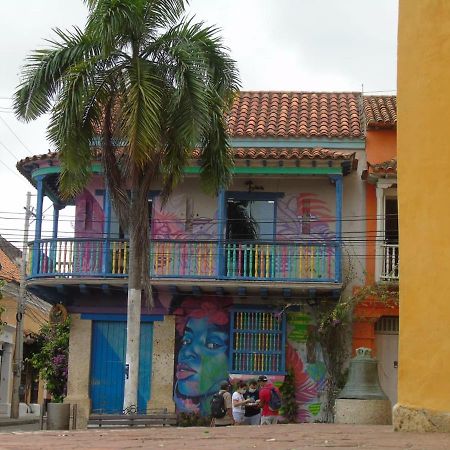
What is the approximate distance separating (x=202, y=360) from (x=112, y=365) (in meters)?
2.12

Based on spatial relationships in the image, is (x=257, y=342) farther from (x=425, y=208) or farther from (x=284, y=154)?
(x=425, y=208)

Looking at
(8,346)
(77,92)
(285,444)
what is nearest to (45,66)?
(77,92)

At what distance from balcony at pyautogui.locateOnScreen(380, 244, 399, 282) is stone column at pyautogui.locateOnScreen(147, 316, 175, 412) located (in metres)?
5.01

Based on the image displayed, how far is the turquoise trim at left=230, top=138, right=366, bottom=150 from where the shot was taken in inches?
A: 909

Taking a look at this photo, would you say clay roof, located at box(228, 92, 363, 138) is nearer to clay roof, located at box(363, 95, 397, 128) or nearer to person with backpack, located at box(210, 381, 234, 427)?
clay roof, located at box(363, 95, 397, 128)

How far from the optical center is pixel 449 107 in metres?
10.8

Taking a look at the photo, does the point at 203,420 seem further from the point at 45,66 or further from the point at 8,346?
the point at 8,346

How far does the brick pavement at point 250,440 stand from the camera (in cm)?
975

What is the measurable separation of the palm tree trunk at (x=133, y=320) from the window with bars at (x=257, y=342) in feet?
14.0

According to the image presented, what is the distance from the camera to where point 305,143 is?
23.2 meters

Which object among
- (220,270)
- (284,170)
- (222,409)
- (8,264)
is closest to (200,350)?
(220,270)

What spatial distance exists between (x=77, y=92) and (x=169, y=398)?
8.12 metres

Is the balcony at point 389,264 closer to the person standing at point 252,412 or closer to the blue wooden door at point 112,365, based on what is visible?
the person standing at point 252,412

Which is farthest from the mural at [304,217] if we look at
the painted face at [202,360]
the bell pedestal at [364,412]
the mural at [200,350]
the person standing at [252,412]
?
the bell pedestal at [364,412]
